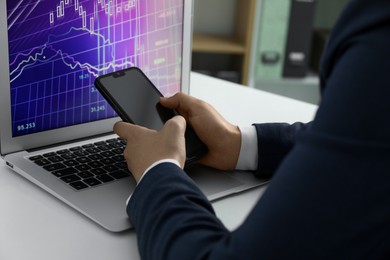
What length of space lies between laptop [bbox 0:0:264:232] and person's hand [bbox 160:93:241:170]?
22 mm

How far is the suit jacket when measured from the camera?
0.50m

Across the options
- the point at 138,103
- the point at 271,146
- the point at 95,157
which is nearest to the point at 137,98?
the point at 138,103

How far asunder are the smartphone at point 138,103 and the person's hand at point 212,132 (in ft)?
0.04

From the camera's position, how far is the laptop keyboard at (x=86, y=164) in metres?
0.84

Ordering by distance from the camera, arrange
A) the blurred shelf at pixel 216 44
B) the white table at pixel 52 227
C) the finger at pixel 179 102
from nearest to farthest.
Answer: the white table at pixel 52 227
the finger at pixel 179 102
the blurred shelf at pixel 216 44

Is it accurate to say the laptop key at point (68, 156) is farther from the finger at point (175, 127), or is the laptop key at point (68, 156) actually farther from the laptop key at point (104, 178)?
the finger at point (175, 127)

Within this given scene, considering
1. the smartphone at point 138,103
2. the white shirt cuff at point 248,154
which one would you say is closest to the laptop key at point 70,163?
the smartphone at point 138,103

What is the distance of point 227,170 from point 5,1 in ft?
1.37

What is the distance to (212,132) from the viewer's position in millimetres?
914

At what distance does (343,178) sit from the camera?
1.67 ft

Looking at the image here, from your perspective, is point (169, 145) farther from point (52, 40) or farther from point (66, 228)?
point (52, 40)

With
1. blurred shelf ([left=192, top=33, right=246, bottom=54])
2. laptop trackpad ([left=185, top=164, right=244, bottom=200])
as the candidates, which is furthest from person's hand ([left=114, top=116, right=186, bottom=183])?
blurred shelf ([left=192, top=33, right=246, bottom=54])

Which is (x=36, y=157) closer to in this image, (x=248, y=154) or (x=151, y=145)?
(x=151, y=145)

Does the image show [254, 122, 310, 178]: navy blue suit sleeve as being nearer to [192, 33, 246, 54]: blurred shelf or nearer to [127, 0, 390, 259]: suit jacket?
[127, 0, 390, 259]: suit jacket
